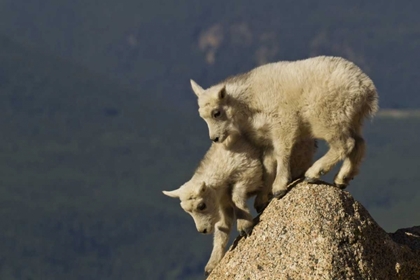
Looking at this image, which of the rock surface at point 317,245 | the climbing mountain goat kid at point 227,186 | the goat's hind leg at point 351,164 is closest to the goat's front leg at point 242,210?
the climbing mountain goat kid at point 227,186

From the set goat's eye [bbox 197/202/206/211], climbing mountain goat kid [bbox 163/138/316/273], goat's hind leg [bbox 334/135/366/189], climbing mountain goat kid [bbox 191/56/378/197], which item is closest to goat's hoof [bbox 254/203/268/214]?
climbing mountain goat kid [bbox 163/138/316/273]

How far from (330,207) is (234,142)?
1.95 m

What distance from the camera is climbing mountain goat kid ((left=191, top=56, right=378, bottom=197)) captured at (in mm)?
14867

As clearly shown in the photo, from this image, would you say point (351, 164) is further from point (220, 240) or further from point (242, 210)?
point (220, 240)

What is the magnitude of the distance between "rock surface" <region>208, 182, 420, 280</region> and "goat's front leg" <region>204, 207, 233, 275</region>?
2.76 ft

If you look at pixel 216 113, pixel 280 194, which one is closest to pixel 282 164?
pixel 280 194

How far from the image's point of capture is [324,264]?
14.1m

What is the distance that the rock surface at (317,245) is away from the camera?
1423 cm

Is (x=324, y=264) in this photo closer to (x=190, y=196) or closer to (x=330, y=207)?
(x=330, y=207)

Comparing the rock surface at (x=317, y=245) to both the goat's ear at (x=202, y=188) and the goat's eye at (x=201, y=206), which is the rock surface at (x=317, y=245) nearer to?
the goat's eye at (x=201, y=206)

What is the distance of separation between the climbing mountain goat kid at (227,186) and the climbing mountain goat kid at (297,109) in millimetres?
243

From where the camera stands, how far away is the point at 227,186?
53.0 ft

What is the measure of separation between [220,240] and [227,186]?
2.67 feet

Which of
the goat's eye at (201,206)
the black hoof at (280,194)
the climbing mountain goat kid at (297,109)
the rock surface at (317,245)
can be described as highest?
the climbing mountain goat kid at (297,109)
